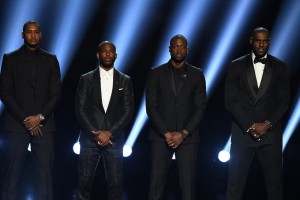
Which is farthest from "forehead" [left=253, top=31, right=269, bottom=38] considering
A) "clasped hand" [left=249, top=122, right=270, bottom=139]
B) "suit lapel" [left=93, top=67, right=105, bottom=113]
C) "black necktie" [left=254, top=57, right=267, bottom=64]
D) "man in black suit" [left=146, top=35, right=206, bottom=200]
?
"suit lapel" [left=93, top=67, right=105, bottom=113]

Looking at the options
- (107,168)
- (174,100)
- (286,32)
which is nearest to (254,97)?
(174,100)

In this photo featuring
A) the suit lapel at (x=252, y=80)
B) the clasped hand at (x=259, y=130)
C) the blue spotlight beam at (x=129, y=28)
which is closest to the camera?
the clasped hand at (x=259, y=130)

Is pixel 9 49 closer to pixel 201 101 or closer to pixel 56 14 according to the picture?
pixel 56 14

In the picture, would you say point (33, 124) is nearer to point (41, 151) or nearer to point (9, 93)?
point (41, 151)

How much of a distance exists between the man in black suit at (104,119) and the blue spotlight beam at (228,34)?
1565 millimetres

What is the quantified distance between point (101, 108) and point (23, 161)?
843 millimetres

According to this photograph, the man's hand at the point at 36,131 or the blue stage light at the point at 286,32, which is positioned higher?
the blue stage light at the point at 286,32

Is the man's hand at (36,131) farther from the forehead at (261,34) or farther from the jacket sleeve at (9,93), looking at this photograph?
the forehead at (261,34)

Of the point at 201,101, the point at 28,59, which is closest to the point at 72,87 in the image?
the point at 28,59

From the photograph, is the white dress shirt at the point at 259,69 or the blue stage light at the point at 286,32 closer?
the white dress shirt at the point at 259,69

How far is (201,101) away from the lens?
5.73 m

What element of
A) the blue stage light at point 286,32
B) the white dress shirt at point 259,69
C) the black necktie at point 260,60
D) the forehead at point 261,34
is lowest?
the white dress shirt at point 259,69

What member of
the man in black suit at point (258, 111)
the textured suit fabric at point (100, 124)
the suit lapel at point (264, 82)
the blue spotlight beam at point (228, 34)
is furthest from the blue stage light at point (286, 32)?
the textured suit fabric at point (100, 124)

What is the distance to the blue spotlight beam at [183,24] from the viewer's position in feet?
23.1
